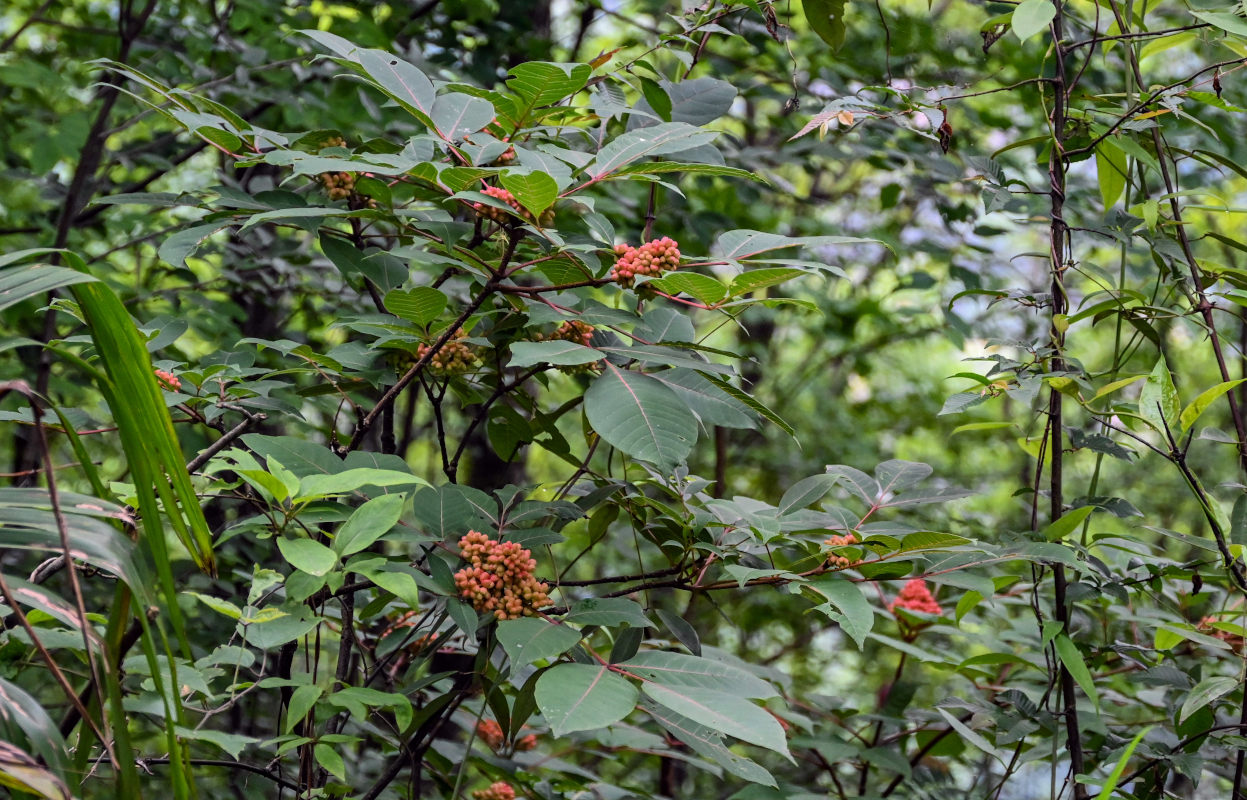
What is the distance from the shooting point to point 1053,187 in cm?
118

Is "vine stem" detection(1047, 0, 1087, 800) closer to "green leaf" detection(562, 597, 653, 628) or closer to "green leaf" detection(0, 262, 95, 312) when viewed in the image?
"green leaf" detection(562, 597, 653, 628)

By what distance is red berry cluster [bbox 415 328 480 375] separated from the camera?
102cm

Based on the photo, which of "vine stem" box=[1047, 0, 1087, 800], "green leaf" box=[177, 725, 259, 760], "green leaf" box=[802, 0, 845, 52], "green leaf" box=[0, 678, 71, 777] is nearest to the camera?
"green leaf" box=[0, 678, 71, 777]

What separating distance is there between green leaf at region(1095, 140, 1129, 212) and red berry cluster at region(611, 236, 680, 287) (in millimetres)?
689

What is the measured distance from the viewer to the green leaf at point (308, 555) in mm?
779

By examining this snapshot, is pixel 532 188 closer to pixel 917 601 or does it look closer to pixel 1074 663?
pixel 1074 663

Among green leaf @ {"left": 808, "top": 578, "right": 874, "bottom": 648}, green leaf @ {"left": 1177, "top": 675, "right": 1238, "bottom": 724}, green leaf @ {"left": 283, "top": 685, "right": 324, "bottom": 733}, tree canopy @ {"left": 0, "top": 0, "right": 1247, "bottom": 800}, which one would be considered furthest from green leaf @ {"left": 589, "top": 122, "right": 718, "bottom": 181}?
green leaf @ {"left": 1177, "top": 675, "right": 1238, "bottom": 724}

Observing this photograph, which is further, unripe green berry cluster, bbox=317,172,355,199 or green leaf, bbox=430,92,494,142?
unripe green berry cluster, bbox=317,172,355,199

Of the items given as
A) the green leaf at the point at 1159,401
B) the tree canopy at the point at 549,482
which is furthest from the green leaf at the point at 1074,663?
the green leaf at the point at 1159,401

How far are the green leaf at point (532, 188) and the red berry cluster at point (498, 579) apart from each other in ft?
1.09

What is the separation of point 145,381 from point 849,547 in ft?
2.10

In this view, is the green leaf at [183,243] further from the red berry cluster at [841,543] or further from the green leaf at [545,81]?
the red berry cluster at [841,543]

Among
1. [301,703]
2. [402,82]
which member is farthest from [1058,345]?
[301,703]

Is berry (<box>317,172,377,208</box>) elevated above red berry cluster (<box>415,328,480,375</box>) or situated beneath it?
elevated above
